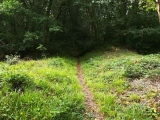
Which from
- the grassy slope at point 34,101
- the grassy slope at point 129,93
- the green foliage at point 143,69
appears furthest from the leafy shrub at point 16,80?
the green foliage at point 143,69

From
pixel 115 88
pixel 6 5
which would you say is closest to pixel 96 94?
pixel 115 88

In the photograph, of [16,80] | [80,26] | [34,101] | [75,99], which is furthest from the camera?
[80,26]

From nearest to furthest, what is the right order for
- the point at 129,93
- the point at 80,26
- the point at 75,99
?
the point at 75,99 → the point at 129,93 → the point at 80,26

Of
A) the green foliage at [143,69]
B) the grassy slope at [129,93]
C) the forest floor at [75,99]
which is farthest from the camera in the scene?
the green foliage at [143,69]

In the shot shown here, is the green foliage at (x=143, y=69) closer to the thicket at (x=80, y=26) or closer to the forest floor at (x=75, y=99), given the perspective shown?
the forest floor at (x=75, y=99)

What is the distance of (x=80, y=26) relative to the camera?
21.0m

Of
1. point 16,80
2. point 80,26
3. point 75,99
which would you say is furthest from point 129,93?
point 80,26

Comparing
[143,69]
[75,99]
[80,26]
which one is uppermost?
[80,26]

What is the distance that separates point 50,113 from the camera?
15.4 ft

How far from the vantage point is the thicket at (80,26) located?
16.7m

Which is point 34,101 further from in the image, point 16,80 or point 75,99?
point 75,99

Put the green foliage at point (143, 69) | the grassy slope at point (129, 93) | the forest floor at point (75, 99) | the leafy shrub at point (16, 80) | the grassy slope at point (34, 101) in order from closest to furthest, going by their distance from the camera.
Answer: the grassy slope at point (34, 101)
the forest floor at point (75, 99)
the grassy slope at point (129, 93)
the leafy shrub at point (16, 80)
the green foliage at point (143, 69)

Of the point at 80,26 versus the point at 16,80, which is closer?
the point at 16,80

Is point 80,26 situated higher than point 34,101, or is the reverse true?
point 80,26
